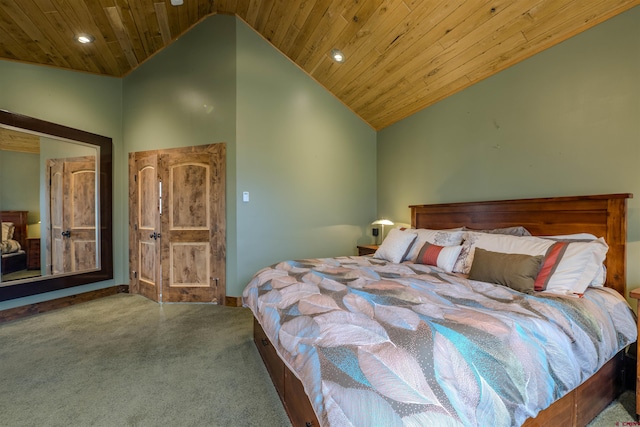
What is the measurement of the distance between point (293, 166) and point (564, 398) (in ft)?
10.8

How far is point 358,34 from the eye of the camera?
2.91 m

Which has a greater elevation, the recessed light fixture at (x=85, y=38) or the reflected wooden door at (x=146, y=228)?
the recessed light fixture at (x=85, y=38)

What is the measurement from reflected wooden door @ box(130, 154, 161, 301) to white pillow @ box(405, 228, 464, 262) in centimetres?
314

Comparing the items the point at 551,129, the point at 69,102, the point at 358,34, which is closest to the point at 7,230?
the point at 69,102

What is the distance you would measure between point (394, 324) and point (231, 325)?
2.23 m

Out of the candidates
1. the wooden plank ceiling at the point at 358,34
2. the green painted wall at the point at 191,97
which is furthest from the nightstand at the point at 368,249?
the wooden plank ceiling at the point at 358,34

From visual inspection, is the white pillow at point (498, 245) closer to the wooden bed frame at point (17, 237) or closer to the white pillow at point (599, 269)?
the white pillow at point (599, 269)

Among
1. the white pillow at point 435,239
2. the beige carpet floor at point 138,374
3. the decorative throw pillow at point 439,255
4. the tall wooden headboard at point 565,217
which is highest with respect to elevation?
the tall wooden headboard at point 565,217

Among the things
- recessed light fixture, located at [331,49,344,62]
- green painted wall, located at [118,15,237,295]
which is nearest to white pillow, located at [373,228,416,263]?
green painted wall, located at [118,15,237,295]

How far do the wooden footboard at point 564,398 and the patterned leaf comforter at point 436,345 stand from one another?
0.51 feet

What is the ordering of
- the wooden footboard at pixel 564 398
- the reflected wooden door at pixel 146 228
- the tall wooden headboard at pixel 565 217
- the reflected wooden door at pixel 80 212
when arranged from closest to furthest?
the wooden footboard at pixel 564 398 → the tall wooden headboard at pixel 565 217 → the reflected wooden door at pixel 80 212 → the reflected wooden door at pixel 146 228

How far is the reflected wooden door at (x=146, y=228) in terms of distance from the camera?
3762 millimetres

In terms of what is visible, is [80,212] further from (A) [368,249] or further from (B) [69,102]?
(A) [368,249]

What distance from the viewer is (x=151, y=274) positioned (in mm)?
3861
